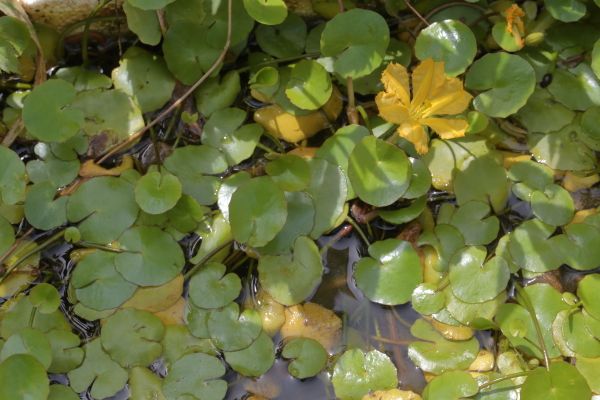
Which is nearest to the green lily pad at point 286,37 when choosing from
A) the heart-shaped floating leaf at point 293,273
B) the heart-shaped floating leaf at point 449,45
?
the heart-shaped floating leaf at point 449,45

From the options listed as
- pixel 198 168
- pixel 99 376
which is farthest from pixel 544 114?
pixel 99 376

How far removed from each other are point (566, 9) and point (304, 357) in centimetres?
117

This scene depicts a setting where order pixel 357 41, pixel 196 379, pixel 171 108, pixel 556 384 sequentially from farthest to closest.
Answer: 1. pixel 171 108
2. pixel 357 41
3. pixel 196 379
4. pixel 556 384

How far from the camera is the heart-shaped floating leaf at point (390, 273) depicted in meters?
1.74

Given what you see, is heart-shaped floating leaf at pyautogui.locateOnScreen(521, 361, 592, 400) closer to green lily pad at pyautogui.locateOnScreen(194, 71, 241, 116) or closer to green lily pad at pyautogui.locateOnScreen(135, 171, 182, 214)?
green lily pad at pyautogui.locateOnScreen(135, 171, 182, 214)

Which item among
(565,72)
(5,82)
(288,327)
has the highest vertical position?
(5,82)

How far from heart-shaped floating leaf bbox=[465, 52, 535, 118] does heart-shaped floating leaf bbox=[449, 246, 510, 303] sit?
0.39m

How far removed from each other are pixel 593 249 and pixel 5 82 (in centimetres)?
171

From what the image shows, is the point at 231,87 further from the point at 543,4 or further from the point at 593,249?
the point at 593,249

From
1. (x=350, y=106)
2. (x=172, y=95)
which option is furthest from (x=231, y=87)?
(x=350, y=106)

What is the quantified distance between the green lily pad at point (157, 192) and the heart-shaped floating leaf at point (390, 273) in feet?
1.70

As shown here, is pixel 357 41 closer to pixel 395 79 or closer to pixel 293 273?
pixel 395 79

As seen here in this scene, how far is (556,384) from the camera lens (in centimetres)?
154

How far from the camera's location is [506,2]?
192 centimetres
